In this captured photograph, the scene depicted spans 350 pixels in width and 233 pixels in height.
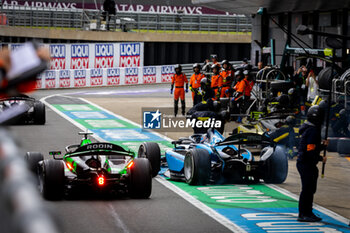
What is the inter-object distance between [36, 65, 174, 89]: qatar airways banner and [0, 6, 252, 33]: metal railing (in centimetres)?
472

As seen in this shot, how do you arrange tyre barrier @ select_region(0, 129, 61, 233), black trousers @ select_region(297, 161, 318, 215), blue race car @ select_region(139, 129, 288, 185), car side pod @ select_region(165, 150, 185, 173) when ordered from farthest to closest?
car side pod @ select_region(165, 150, 185, 173), blue race car @ select_region(139, 129, 288, 185), black trousers @ select_region(297, 161, 318, 215), tyre barrier @ select_region(0, 129, 61, 233)

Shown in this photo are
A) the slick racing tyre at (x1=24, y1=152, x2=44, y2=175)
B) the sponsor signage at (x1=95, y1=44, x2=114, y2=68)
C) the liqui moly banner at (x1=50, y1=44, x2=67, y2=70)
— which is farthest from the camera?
the sponsor signage at (x1=95, y1=44, x2=114, y2=68)

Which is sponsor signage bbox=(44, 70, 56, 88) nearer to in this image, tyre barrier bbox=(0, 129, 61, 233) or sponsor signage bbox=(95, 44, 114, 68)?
sponsor signage bbox=(95, 44, 114, 68)

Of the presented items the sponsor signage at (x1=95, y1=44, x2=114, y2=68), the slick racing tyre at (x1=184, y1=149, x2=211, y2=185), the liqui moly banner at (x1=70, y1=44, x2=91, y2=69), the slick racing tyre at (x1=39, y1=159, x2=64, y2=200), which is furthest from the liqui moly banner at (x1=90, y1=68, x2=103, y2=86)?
the slick racing tyre at (x1=39, y1=159, x2=64, y2=200)

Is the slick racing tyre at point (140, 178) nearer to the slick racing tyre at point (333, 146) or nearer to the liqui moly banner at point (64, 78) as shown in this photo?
the slick racing tyre at point (333, 146)

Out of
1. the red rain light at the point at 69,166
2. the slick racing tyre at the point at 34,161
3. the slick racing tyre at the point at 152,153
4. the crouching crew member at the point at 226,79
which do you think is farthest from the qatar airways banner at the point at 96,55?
the red rain light at the point at 69,166

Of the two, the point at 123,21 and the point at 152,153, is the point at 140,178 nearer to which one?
the point at 152,153

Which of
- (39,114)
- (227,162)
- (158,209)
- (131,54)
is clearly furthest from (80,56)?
(158,209)

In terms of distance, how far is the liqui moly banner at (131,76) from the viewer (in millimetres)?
48438

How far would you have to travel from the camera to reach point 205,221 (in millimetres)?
10391

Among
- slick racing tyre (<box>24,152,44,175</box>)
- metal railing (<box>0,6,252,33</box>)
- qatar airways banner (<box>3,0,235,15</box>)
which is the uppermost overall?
qatar airways banner (<box>3,0,235,15</box>)

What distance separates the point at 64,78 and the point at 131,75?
5.70 m

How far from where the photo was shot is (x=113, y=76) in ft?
156

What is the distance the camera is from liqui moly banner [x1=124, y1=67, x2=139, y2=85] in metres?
48.4
